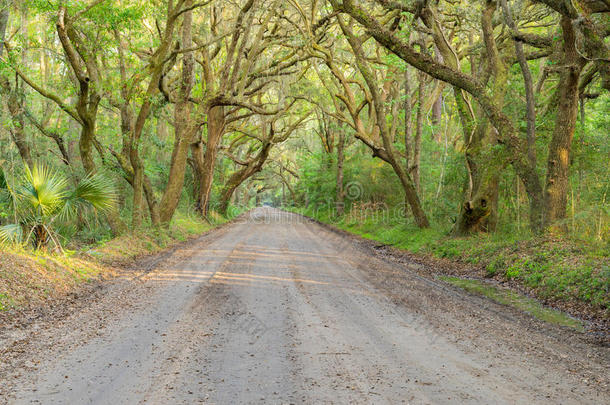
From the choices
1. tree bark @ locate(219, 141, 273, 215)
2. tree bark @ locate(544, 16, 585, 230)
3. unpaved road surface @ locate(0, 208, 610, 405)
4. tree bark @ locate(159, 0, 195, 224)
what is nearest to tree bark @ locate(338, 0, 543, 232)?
tree bark @ locate(544, 16, 585, 230)

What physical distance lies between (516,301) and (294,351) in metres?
5.11

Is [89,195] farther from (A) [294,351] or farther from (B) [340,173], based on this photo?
(B) [340,173]

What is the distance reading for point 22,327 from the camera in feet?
20.1

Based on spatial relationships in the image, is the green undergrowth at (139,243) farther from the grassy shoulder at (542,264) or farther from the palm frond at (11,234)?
the grassy shoulder at (542,264)

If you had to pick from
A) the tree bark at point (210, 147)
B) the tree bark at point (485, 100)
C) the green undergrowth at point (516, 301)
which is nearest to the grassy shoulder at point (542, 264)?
the green undergrowth at point (516, 301)

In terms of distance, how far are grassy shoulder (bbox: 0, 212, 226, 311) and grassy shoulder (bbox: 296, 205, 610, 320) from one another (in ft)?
27.1

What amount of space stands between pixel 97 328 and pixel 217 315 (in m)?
1.54

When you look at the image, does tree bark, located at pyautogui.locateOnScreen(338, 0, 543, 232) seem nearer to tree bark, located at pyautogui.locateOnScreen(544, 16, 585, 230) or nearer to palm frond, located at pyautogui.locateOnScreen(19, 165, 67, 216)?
tree bark, located at pyautogui.locateOnScreen(544, 16, 585, 230)

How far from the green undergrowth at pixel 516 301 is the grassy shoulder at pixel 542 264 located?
11.7 inches

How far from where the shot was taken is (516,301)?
8508mm

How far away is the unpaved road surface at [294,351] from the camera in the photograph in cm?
413

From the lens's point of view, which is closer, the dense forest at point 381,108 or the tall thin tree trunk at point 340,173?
the dense forest at point 381,108

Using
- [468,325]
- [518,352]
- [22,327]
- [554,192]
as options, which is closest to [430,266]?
[554,192]

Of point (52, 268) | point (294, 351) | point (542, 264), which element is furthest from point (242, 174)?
point (294, 351)
